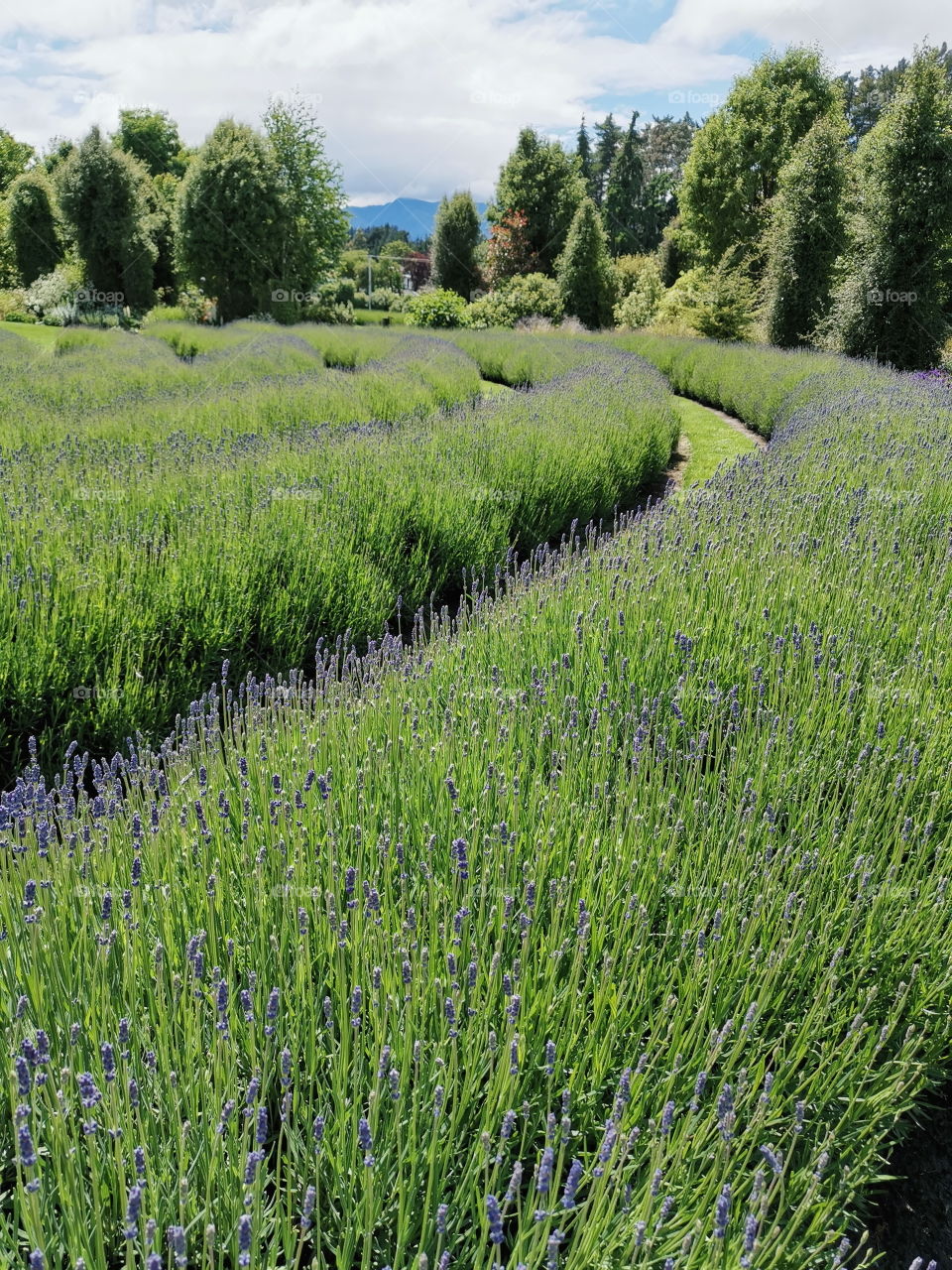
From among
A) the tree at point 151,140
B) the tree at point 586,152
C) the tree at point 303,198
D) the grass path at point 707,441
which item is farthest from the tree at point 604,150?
the grass path at point 707,441

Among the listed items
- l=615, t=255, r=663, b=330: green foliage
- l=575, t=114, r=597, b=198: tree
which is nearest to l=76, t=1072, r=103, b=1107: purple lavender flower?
l=615, t=255, r=663, b=330: green foliage

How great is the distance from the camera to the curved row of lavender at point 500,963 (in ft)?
4.50

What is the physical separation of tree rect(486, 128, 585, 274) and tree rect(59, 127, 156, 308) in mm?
14483

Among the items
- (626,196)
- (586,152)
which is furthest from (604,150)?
(626,196)

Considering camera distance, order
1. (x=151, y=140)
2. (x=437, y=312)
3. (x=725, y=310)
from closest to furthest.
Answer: (x=725, y=310) → (x=437, y=312) → (x=151, y=140)

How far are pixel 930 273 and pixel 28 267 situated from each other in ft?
101

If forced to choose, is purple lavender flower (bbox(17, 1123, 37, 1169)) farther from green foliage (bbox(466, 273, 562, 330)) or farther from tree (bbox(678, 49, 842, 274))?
tree (bbox(678, 49, 842, 274))

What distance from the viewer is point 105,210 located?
2427cm

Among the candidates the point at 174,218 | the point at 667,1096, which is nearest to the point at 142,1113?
the point at 667,1096

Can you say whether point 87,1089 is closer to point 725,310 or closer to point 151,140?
point 725,310

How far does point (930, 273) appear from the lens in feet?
49.0

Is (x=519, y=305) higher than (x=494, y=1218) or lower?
higher

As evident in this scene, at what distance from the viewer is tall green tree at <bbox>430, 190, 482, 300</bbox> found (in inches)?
1372

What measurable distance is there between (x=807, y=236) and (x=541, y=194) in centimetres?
1853
